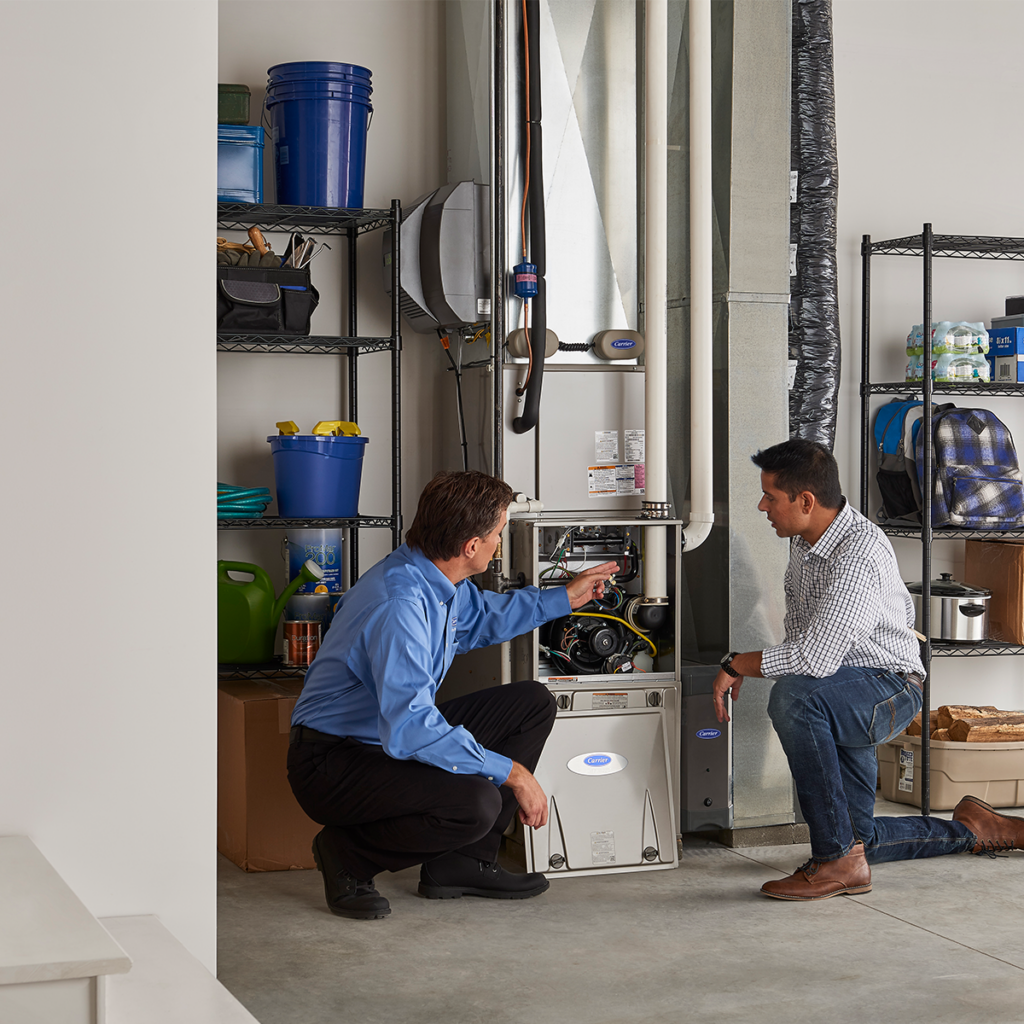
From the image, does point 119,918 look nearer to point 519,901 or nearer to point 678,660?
point 519,901

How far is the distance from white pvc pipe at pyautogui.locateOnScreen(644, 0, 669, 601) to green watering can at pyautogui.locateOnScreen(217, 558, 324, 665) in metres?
1.12

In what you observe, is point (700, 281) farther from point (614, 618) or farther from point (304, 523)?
point (304, 523)

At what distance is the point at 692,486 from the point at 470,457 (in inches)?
30.8

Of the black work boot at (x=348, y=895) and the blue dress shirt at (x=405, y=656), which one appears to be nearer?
the blue dress shirt at (x=405, y=656)

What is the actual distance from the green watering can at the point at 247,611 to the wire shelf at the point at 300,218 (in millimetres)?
1147

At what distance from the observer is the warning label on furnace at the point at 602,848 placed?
3.88m

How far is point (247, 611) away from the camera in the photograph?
13.8 feet

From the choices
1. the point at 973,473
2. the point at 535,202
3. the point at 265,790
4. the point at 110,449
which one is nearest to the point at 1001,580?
the point at 973,473

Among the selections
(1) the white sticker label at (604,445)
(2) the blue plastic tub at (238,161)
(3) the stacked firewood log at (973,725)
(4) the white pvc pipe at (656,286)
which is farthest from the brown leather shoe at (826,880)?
(2) the blue plastic tub at (238,161)

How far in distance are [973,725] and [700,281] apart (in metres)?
2.02

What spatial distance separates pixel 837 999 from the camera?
9.50 feet

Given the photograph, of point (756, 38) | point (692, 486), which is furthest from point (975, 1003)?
point (756, 38)

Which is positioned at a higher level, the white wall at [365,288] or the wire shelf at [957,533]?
the white wall at [365,288]

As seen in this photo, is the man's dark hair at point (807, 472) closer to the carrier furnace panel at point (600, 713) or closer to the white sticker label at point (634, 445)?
the carrier furnace panel at point (600, 713)
